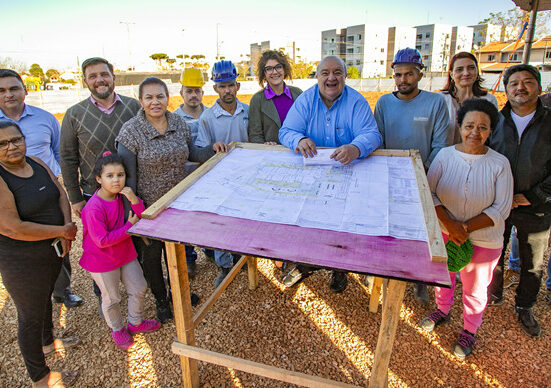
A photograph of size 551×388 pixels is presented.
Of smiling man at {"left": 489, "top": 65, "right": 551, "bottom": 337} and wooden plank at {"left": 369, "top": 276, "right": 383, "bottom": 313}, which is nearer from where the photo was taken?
smiling man at {"left": 489, "top": 65, "right": 551, "bottom": 337}

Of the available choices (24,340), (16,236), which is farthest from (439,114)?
(24,340)

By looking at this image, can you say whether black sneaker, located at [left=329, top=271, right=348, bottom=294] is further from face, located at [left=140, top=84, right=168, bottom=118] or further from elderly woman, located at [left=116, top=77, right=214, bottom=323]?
face, located at [left=140, top=84, right=168, bottom=118]

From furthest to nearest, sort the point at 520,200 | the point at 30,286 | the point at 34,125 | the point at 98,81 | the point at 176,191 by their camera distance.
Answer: the point at 34,125 < the point at 98,81 < the point at 520,200 < the point at 30,286 < the point at 176,191

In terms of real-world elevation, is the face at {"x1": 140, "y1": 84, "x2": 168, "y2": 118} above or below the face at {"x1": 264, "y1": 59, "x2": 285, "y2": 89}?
below

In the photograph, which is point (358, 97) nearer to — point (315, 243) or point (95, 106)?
point (315, 243)

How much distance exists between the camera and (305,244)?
1.55 m

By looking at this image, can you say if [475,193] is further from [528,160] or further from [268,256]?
[268,256]

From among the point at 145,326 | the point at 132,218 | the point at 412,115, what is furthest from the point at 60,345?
the point at 412,115

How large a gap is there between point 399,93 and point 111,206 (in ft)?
8.65

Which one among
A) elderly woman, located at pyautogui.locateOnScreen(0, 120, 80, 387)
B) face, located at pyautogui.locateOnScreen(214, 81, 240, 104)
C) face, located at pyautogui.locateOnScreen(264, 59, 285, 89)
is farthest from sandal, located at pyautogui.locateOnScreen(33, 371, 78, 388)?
face, located at pyautogui.locateOnScreen(264, 59, 285, 89)

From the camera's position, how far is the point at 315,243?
1.55m

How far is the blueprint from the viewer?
168cm

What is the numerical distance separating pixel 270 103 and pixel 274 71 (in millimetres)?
336

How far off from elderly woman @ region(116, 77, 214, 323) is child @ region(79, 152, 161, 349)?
0.49 feet
